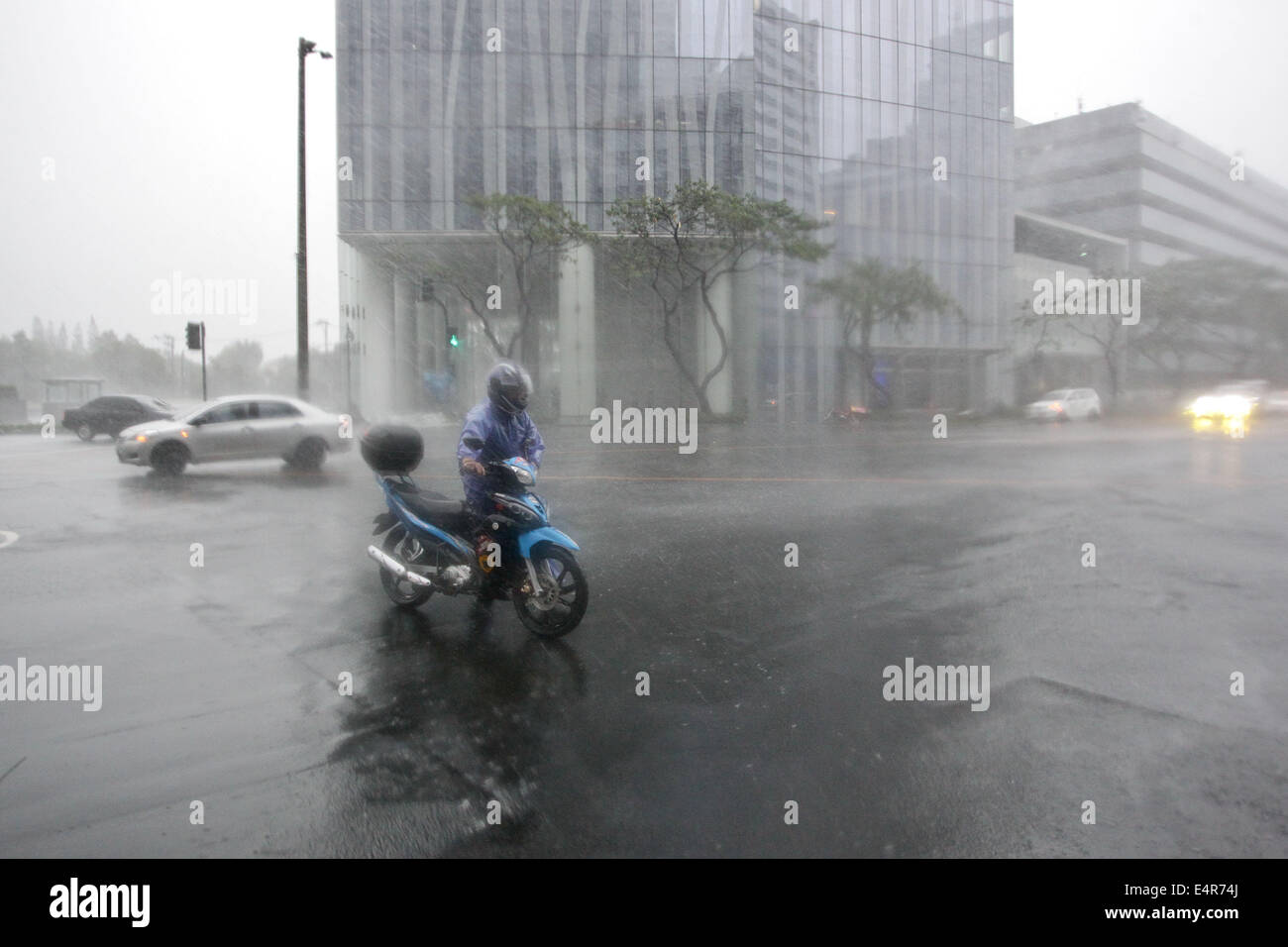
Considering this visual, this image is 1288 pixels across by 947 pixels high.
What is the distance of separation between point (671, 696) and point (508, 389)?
2.18 metres

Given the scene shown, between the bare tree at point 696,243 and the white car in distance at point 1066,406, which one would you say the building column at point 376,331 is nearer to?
the bare tree at point 696,243

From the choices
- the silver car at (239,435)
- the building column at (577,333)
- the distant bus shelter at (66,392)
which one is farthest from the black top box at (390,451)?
the silver car at (239,435)

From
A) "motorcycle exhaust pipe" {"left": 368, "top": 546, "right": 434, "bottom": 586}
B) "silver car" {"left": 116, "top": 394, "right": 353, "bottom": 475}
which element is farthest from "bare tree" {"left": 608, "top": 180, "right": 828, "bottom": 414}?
"motorcycle exhaust pipe" {"left": 368, "top": 546, "right": 434, "bottom": 586}

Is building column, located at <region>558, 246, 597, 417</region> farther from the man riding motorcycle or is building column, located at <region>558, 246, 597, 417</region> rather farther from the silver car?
the man riding motorcycle

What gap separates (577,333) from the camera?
14.1 meters

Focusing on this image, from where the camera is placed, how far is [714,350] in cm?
2020

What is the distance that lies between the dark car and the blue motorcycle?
25.5ft

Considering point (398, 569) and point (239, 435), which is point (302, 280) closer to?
point (239, 435)

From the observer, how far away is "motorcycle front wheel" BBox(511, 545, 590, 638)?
4758 mm

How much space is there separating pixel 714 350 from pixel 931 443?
5.64 m

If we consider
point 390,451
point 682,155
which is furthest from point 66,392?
point 682,155

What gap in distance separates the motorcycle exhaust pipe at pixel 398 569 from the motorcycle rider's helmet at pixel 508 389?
4.01 ft

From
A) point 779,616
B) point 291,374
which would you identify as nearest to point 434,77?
point 291,374
